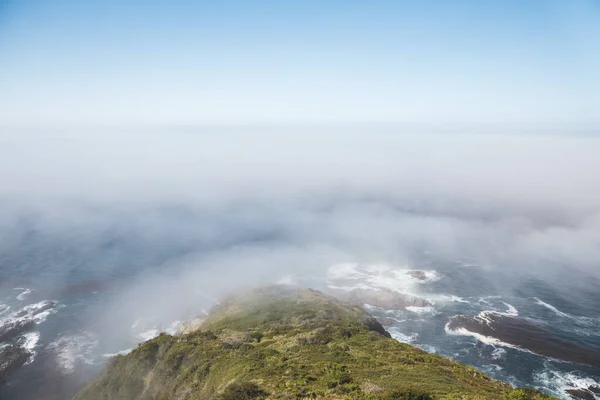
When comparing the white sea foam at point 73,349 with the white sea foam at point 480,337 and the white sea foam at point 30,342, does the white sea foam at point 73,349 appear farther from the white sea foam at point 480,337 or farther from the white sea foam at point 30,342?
the white sea foam at point 480,337

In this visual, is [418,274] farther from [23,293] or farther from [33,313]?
[23,293]

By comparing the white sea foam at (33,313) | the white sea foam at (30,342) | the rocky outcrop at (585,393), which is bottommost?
the white sea foam at (33,313)

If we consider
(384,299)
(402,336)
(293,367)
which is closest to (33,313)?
(293,367)

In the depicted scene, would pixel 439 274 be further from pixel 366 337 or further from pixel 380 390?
pixel 380 390

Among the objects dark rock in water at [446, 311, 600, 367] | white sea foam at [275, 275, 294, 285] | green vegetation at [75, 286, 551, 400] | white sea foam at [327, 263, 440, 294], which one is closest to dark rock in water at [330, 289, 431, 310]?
white sea foam at [327, 263, 440, 294]

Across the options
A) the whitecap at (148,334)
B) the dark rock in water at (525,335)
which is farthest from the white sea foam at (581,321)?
the whitecap at (148,334)

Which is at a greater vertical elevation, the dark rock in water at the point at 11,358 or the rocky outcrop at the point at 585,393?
the rocky outcrop at the point at 585,393

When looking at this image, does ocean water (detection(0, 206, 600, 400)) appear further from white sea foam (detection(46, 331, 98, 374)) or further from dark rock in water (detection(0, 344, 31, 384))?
dark rock in water (detection(0, 344, 31, 384))

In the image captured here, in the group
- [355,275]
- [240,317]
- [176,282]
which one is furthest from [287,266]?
[240,317]
